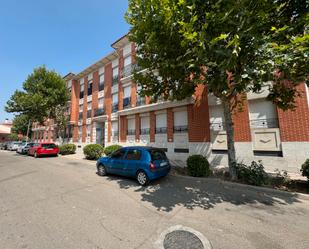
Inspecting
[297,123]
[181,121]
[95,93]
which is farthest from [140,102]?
[297,123]

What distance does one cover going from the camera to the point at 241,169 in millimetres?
6867

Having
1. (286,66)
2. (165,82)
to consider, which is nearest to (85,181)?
(165,82)

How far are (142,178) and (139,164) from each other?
59cm

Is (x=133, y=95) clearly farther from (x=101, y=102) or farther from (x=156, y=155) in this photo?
(x=156, y=155)

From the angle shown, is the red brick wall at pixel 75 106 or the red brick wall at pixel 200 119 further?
the red brick wall at pixel 75 106

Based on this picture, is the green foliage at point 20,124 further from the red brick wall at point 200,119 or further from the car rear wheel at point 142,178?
the car rear wheel at point 142,178

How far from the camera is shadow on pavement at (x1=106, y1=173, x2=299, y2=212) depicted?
5008 mm

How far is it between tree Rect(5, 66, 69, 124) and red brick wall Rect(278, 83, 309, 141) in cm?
2329

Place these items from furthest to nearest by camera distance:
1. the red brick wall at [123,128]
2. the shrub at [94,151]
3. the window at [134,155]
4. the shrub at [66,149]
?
the shrub at [66,149] < the red brick wall at [123,128] < the shrub at [94,151] < the window at [134,155]

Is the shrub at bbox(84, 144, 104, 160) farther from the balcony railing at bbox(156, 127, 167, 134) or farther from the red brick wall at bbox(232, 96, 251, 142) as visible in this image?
the red brick wall at bbox(232, 96, 251, 142)

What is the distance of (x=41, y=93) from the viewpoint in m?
20.4

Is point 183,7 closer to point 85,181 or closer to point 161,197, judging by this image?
point 161,197

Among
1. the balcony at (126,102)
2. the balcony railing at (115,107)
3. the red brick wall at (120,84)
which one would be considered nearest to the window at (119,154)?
the balcony at (126,102)

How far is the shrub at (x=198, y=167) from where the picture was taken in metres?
7.82
